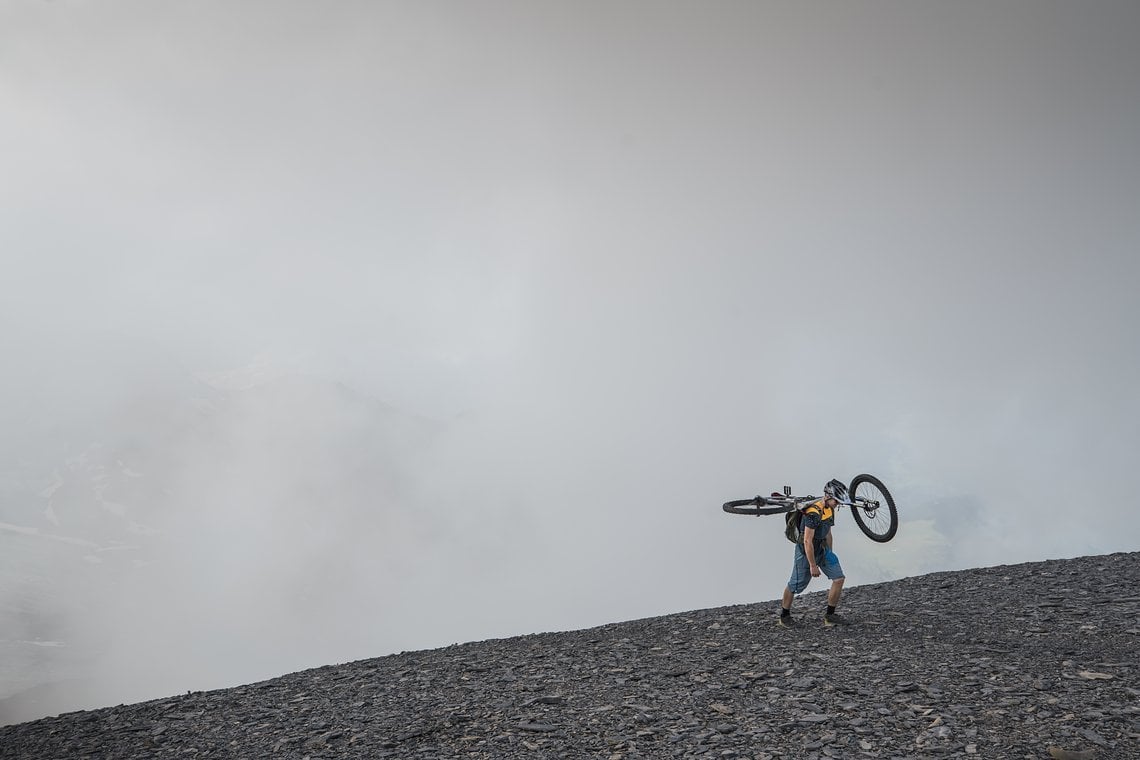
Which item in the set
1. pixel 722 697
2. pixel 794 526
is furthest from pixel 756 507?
pixel 722 697

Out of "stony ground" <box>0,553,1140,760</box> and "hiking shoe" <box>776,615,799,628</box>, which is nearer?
"stony ground" <box>0,553,1140,760</box>

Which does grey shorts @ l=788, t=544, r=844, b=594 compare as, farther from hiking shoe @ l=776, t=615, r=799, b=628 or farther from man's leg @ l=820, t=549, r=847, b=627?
hiking shoe @ l=776, t=615, r=799, b=628

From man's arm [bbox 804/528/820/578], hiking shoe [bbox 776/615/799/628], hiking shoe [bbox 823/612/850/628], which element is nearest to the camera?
man's arm [bbox 804/528/820/578]

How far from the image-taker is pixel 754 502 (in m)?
19.0

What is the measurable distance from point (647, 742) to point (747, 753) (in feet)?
5.32

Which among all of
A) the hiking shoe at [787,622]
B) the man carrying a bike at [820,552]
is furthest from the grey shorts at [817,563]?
the hiking shoe at [787,622]

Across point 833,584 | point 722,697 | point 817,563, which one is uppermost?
point 817,563

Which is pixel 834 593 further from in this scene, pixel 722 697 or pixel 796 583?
pixel 722 697

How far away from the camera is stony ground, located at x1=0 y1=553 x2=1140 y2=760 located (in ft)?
→ 34.5

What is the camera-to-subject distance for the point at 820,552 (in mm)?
16828

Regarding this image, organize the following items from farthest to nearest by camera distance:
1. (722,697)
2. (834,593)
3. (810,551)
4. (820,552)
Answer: (820,552), (834,593), (810,551), (722,697)

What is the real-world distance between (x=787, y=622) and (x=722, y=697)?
5.18 meters

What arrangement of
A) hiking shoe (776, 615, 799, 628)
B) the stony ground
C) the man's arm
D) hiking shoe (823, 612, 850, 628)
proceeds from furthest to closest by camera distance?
1. hiking shoe (776, 615, 799, 628)
2. hiking shoe (823, 612, 850, 628)
3. the man's arm
4. the stony ground

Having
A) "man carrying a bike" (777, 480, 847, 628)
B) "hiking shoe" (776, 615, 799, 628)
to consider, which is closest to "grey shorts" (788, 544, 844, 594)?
"man carrying a bike" (777, 480, 847, 628)
